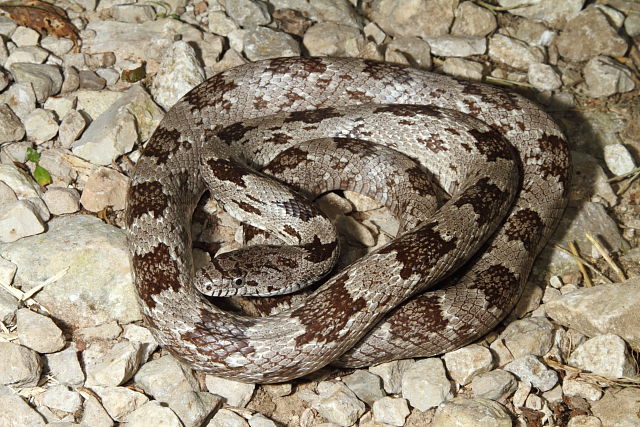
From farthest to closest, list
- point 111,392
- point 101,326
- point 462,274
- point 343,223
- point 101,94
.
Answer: point 101,94 → point 343,223 → point 462,274 → point 101,326 → point 111,392

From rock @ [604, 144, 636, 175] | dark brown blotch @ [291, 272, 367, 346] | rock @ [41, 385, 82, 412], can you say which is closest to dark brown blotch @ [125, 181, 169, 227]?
rock @ [41, 385, 82, 412]

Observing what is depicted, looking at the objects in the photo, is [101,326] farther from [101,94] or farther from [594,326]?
[594,326]

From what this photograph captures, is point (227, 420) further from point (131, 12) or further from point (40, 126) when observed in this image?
point (131, 12)

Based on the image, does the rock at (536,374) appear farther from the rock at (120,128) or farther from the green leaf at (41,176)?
the green leaf at (41,176)

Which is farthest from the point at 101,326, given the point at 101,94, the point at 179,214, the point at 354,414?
the point at 101,94

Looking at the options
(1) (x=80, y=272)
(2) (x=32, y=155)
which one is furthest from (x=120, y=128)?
(1) (x=80, y=272)

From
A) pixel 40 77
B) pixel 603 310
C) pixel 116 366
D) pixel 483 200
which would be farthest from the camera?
pixel 40 77
